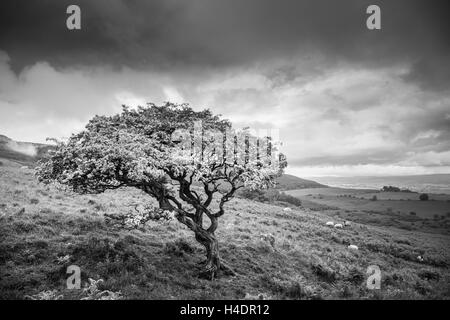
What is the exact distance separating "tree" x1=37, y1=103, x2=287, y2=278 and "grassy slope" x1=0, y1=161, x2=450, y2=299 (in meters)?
2.39

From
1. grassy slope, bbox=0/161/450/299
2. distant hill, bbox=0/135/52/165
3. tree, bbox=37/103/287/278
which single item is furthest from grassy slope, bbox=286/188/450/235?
distant hill, bbox=0/135/52/165

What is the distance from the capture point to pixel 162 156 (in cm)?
1361

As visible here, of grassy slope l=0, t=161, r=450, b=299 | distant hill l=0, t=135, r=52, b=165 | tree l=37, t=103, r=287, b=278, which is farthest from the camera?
distant hill l=0, t=135, r=52, b=165

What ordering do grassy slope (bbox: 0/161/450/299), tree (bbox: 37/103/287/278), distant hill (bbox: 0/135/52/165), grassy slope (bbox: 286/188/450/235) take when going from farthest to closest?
distant hill (bbox: 0/135/52/165) < grassy slope (bbox: 286/188/450/235) < grassy slope (bbox: 0/161/450/299) < tree (bbox: 37/103/287/278)

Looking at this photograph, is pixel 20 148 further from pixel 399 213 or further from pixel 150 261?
pixel 399 213

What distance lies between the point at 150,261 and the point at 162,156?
684 cm

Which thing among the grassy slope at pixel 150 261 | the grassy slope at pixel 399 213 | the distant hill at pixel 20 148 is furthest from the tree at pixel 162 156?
the distant hill at pixel 20 148

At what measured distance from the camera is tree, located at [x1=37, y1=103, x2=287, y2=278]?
12.8 metres

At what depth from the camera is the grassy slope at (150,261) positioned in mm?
13227

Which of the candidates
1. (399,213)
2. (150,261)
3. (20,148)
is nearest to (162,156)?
(150,261)

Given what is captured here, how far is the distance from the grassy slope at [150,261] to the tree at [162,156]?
2.39 meters

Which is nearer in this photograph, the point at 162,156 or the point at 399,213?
the point at 162,156

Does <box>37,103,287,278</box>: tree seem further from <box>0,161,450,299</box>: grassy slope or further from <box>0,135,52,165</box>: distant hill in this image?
<box>0,135,52,165</box>: distant hill

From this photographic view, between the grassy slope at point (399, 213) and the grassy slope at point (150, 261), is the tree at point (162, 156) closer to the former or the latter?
the grassy slope at point (150, 261)
